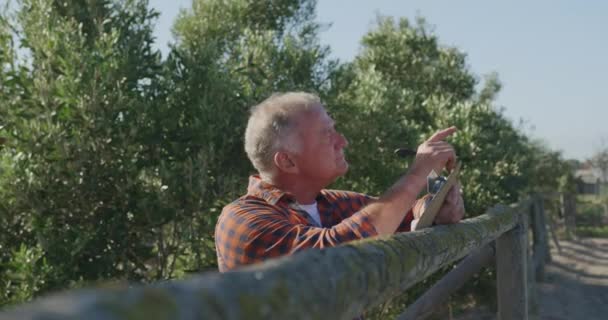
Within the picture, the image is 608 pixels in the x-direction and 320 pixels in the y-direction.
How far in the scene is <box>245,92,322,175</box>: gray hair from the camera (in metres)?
2.35

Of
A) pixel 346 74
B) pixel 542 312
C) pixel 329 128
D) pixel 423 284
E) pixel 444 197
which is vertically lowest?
pixel 542 312

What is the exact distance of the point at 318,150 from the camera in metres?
2.37

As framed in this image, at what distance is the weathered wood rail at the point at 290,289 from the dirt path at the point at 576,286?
7964mm

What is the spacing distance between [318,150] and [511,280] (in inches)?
57.2

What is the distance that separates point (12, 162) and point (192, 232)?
1393 millimetres

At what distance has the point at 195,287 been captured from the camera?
2.12 feet

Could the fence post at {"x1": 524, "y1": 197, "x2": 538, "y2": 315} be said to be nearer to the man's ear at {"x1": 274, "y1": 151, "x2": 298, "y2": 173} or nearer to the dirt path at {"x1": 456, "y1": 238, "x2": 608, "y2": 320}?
the dirt path at {"x1": 456, "y1": 238, "x2": 608, "y2": 320}

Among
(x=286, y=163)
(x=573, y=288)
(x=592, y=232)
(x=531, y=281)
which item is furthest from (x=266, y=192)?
(x=592, y=232)

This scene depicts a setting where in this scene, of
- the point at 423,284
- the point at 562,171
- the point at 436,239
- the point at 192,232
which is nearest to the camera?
the point at 436,239

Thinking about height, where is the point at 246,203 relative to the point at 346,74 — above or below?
below

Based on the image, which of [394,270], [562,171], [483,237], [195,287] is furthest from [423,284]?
[562,171]

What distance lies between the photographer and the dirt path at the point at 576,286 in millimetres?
9219

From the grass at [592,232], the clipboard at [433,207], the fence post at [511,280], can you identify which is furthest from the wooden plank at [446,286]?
the grass at [592,232]

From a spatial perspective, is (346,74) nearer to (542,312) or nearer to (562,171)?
(542,312)
